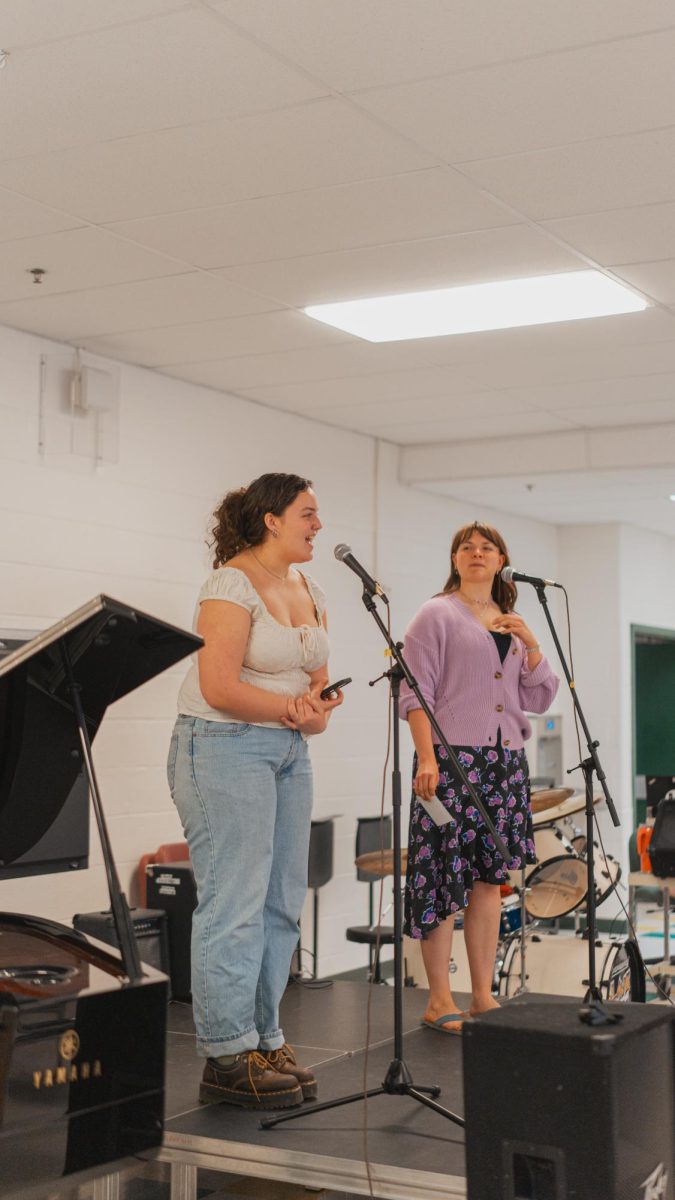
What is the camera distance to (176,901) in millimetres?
5230

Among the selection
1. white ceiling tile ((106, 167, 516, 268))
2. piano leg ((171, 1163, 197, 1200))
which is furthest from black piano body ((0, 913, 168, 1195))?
white ceiling tile ((106, 167, 516, 268))

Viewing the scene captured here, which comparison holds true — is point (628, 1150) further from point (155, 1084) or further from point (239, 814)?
point (239, 814)

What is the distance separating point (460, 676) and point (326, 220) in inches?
55.0

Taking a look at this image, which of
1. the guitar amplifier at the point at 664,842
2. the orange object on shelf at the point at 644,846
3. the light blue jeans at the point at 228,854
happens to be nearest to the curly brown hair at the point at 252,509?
the light blue jeans at the point at 228,854

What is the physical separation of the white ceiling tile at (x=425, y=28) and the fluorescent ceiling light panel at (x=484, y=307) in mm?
1711

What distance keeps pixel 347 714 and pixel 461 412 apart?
5.60 feet

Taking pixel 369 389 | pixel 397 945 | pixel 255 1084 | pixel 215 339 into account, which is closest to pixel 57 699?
pixel 397 945

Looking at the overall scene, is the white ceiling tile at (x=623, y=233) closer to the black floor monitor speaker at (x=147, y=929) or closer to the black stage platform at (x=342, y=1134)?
the black stage platform at (x=342, y=1134)

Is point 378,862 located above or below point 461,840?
below

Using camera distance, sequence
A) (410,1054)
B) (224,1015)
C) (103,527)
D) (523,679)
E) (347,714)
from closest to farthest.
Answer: (224,1015)
(410,1054)
(523,679)
(103,527)
(347,714)

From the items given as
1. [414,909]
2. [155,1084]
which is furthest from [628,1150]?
[414,909]

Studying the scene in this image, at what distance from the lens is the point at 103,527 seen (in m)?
5.55

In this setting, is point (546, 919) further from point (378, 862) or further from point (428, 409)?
point (428, 409)

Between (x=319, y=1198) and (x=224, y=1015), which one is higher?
(x=224, y=1015)
